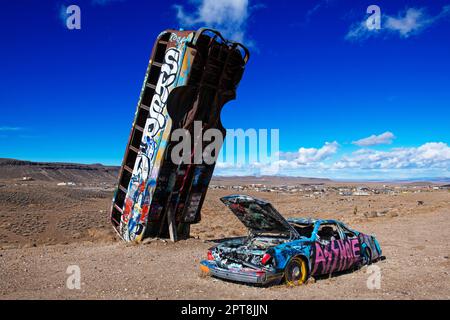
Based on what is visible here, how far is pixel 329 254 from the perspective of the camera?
8336 millimetres

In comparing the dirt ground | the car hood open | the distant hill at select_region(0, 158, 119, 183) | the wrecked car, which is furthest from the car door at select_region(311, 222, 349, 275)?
the distant hill at select_region(0, 158, 119, 183)

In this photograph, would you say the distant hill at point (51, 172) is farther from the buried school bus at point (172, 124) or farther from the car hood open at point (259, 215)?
the car hood open at point (259, 215)

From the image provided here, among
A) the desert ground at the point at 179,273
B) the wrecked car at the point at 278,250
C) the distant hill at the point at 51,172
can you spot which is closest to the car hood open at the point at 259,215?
the wrecked car at the point at 278,250

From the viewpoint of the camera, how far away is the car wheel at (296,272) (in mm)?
7500

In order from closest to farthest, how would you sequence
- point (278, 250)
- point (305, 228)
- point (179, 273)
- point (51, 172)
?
1. point (278, 250)
2. point (179, 273)
3. point (305, 228)
4. point (51, 172)

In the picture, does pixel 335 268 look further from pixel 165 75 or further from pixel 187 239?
pixel 165 75

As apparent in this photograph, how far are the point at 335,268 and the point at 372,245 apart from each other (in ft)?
6.07

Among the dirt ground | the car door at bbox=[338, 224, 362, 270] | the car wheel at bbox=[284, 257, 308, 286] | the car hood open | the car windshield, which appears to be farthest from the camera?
the car windshield

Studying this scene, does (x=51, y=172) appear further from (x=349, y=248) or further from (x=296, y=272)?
(x=296, y=272)

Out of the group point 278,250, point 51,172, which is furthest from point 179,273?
point 51,172

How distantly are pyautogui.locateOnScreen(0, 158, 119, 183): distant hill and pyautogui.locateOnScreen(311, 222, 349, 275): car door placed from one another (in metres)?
109

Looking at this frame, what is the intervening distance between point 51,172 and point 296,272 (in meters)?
122

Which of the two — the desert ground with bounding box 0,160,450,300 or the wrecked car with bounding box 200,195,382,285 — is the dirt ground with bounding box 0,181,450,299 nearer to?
the desert ground with bounding box 0,160,450,300

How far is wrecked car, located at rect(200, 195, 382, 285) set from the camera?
7326 millimetres
